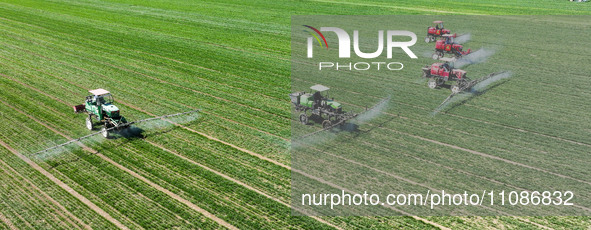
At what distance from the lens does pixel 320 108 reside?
22.9m

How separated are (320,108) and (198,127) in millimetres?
6381

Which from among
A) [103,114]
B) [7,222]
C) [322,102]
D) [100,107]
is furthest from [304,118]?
[7,222]

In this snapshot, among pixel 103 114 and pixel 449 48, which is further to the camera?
pixel 449 48

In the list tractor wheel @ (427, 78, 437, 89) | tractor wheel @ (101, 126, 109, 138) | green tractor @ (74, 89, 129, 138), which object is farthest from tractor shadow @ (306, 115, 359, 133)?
tractor wheel @ (101, 126, 109, 138)

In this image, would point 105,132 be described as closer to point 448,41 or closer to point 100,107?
point 100,107

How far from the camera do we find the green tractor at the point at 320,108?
73.6 ft

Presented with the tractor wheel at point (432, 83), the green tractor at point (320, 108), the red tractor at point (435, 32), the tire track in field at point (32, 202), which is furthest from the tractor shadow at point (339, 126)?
the red tractor at point (435, 32)

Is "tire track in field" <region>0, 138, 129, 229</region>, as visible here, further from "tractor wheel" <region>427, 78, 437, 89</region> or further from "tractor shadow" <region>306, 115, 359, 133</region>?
"tractor wheel" <region>427, 78, 437, 89</region>

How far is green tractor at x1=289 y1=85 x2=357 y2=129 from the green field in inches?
43.7

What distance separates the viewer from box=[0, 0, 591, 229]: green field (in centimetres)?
1619

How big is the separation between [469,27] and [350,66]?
19905 millimetres

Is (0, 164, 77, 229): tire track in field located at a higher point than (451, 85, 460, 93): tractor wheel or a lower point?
lower

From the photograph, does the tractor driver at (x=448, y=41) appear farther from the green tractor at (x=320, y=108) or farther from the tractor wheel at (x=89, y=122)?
the tractor wheel at (x=89, y=122)

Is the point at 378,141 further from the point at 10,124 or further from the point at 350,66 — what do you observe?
the point at 10,124
